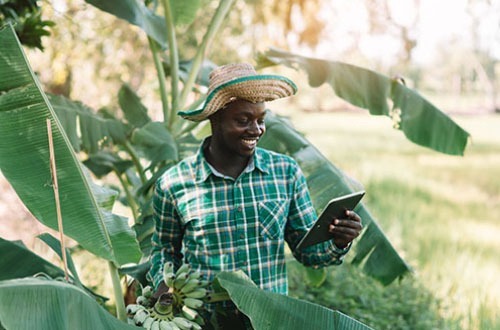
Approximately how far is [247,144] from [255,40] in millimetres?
6461

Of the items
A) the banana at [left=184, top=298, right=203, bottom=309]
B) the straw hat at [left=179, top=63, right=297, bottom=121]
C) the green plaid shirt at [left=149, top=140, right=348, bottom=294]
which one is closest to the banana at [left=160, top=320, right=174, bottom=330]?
the banana at [left=184, top=298, right=203, bottom=309]

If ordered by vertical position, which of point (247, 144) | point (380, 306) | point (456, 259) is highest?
point (247, 144)

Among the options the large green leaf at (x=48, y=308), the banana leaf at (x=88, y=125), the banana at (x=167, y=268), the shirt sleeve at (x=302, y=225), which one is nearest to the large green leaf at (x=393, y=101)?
the banana leaf at (x=88, y=125)

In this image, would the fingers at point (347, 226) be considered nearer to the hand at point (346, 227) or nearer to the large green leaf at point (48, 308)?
the hand at point (346, 227)

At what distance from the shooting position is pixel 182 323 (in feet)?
6.78

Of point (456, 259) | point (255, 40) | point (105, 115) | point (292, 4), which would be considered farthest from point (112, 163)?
point (255, 40)

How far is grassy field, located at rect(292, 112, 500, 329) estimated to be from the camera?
495 cm

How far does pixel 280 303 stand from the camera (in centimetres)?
200

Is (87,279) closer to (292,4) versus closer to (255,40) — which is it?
(292,4)

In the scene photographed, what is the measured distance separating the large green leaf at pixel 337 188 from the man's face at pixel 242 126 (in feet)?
3.81

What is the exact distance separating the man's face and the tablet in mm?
323

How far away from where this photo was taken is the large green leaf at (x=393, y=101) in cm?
352

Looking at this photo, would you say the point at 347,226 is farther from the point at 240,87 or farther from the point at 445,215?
the point at 445,215

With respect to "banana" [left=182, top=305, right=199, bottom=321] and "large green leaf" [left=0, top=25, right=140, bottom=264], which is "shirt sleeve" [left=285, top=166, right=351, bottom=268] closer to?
"banana" [left=182, top=305, right=199, bottom=321]
